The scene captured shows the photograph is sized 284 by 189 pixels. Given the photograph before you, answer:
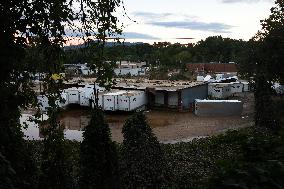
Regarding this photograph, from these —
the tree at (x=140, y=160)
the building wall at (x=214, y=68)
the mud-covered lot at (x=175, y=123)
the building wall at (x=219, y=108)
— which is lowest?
the mud-covered lot at (x=175, y=123)

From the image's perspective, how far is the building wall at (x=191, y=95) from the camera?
1527 inches

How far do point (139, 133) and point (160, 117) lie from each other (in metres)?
22.2

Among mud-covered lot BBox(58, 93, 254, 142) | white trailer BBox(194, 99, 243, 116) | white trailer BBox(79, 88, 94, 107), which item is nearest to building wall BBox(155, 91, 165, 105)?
mud-covered lot BBox(58, 93, 254, 142)

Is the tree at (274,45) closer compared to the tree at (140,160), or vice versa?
the tree at (140,160)

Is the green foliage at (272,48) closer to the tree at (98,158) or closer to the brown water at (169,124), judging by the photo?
the brown water at (169,124)

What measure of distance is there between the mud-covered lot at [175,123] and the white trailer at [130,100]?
98cm

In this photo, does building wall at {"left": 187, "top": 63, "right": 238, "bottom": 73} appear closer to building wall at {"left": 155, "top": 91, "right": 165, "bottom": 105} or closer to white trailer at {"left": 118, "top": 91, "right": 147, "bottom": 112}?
building wall at {"left": 155, "top": 91, "right": 165, "bottom": 105}

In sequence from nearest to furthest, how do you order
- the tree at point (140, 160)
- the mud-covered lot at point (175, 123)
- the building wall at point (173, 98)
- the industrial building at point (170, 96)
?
the tree at point (140, 160), the mud-covered lot at point (175, 123), the industrial building at point (170, 96), the building wall at point (173, 98)

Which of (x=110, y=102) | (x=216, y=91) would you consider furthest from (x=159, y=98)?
(x=216, y=91)

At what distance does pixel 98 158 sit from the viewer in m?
11.6

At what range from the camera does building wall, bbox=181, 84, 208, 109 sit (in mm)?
38781

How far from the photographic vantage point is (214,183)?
10.7ft

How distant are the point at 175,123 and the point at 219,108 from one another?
5.09 metres

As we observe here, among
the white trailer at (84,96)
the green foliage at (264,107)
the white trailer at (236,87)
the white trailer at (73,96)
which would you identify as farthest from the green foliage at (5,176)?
the white trailer at (236,87)
